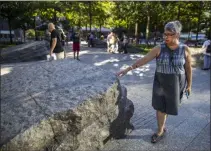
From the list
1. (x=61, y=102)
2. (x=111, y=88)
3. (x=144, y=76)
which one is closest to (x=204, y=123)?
(x=111, y=88)

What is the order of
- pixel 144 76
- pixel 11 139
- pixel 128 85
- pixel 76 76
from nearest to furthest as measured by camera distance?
pixel 11 139
pixel 76 76
pixel 128 85
pixel 144 76

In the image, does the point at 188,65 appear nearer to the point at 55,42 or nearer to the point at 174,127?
the point at 174,127

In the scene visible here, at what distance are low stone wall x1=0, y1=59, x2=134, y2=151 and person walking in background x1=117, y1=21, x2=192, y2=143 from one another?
613 mm

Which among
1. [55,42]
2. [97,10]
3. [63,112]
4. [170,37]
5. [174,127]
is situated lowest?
[174,127]

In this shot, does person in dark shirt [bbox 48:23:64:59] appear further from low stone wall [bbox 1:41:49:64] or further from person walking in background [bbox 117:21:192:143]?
low stone wall [bbox 1:41:49:64]

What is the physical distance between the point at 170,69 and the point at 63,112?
1.53 metres

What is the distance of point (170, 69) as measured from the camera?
359 centimetres

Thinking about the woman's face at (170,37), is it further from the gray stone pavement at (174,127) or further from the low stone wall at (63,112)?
the gray stone pavement at (174,127)

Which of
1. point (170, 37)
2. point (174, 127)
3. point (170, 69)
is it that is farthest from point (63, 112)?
point (174, 127)

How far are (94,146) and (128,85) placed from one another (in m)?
4.66

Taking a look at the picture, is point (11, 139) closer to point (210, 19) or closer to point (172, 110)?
point (172, 110)

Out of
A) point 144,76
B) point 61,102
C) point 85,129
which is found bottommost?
point 144,76

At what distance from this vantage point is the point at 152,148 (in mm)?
3812

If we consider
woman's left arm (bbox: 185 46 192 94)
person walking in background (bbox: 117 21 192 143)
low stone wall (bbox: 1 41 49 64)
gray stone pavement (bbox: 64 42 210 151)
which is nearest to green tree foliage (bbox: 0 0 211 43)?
low stone wall (bbox: 1 41 49 64)
